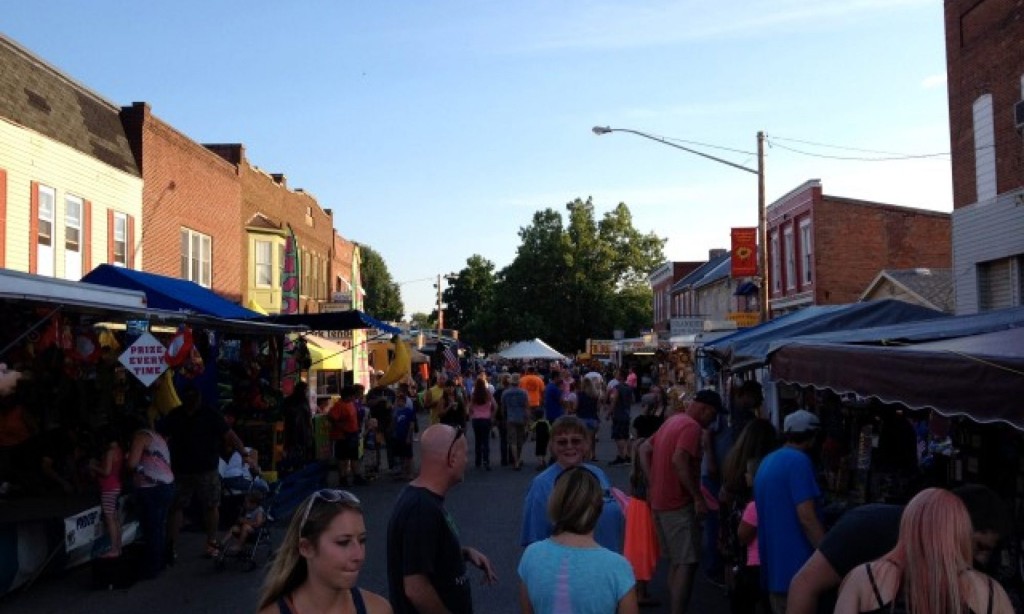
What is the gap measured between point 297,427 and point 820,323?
8.69 meters

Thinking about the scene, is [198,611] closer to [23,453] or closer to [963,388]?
[23,453]

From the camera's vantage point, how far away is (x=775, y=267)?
131 feet

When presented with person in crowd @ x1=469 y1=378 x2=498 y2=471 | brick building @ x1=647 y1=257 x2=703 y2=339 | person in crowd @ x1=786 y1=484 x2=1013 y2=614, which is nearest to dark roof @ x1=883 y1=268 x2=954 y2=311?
person in crowd @ x1=469 y1=378 x2=498 y2=471

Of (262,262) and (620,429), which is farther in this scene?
(262,262)

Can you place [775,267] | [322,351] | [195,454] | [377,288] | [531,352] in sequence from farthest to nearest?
[377,288], [775,267], [531,352], [322,351], [195,454]

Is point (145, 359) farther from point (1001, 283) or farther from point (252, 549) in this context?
point (1001, 283)

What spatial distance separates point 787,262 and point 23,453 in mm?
32022

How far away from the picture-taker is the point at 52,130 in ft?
65.1

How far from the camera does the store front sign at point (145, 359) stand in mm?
9891

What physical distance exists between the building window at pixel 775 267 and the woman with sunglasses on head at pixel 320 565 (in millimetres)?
37626

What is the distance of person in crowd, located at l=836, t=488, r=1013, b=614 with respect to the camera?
306cm

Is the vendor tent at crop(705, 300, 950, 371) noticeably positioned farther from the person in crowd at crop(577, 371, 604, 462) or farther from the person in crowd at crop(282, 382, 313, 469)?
the person in crowd at crop(282, 382, 313, 469)

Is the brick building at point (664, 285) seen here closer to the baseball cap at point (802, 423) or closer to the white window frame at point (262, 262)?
the white window frame at point (262, 262)

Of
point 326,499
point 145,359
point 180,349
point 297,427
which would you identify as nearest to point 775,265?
point 297,427
